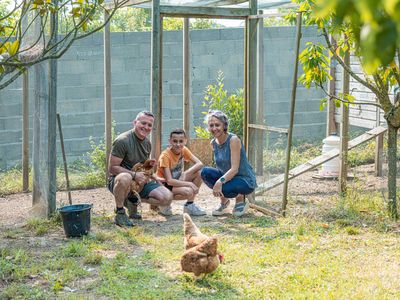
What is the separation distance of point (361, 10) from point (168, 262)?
16.2 ft

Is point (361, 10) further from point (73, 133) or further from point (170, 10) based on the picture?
point (73, 133)

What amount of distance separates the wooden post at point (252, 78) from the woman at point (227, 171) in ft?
1.99

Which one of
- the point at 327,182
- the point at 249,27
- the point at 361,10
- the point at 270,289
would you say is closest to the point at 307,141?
the point at 327,182

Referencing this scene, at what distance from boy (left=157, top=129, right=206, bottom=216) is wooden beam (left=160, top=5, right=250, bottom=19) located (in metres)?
1.49

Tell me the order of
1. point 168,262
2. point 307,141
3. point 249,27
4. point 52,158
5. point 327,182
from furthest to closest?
point 307,141 < point 327,182 < point 249,27 < point 52,158 < point 168,262

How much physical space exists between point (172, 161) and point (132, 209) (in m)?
0.75

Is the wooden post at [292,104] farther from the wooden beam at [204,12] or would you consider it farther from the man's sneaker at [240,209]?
the wooden beam at [204,12]

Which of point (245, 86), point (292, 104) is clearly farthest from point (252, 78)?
point (292, 104)

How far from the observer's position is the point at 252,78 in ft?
27.9

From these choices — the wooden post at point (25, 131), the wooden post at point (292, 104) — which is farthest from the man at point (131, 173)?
the wooden post at point (25, 131)

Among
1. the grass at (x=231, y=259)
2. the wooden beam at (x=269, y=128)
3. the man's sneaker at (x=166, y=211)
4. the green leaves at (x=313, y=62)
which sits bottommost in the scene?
the grass at (x=231, y=259)

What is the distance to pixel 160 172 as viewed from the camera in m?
7.98

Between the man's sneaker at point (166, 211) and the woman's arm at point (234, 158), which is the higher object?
the woman's arm at point (234, 158)

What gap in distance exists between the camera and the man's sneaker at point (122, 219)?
23.9ft
